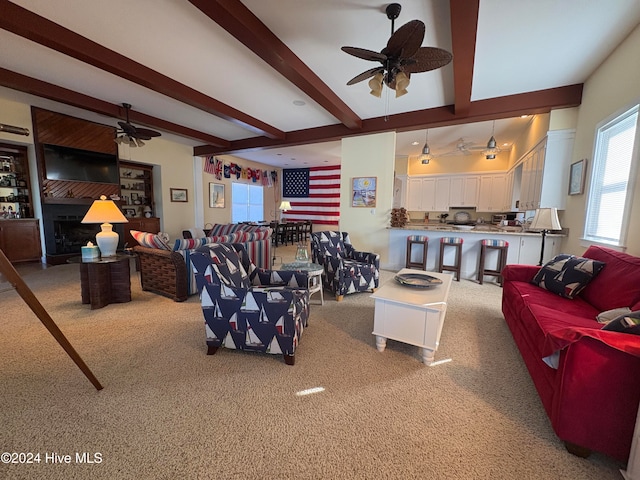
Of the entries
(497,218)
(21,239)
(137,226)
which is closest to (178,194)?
(137,226)

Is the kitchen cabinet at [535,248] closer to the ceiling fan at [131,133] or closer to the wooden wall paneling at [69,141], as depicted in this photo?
the ceiling fan at [131,133]

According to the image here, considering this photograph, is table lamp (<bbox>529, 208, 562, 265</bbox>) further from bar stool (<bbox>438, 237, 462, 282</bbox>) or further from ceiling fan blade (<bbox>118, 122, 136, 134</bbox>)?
ceiling fan blade (<bbox>118, 122, 136, 134</bbox>)

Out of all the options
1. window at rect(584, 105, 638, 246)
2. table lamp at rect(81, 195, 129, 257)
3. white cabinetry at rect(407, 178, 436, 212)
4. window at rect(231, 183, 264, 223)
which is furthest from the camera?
window at rect(231, 183, 264, 223)

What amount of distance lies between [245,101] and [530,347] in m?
4.71

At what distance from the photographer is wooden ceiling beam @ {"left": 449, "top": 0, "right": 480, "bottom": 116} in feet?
6.61

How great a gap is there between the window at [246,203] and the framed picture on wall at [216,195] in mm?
535

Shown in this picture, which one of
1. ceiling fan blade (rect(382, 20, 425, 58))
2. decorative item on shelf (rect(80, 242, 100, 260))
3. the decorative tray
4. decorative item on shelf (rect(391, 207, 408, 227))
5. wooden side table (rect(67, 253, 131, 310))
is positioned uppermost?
ceiling fan blade (rect(382, 20, 425, 58))

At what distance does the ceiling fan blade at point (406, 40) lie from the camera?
188cm

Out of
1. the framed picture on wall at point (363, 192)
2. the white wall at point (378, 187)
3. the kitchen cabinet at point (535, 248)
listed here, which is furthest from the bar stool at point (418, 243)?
the kitchen cabinet at point (535, 248)

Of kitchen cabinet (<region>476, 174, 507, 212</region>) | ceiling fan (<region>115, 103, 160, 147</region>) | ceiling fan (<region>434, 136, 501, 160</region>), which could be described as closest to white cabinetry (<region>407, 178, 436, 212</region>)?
ceiling fan (<region>434, 136, 501, 160</region>)

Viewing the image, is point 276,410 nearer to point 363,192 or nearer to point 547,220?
point 547,220

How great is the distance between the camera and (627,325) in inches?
49.3

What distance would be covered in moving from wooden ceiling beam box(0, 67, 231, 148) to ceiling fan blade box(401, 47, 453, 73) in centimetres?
491

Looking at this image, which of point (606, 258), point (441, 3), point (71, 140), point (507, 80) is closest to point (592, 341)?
point (606, 258)
